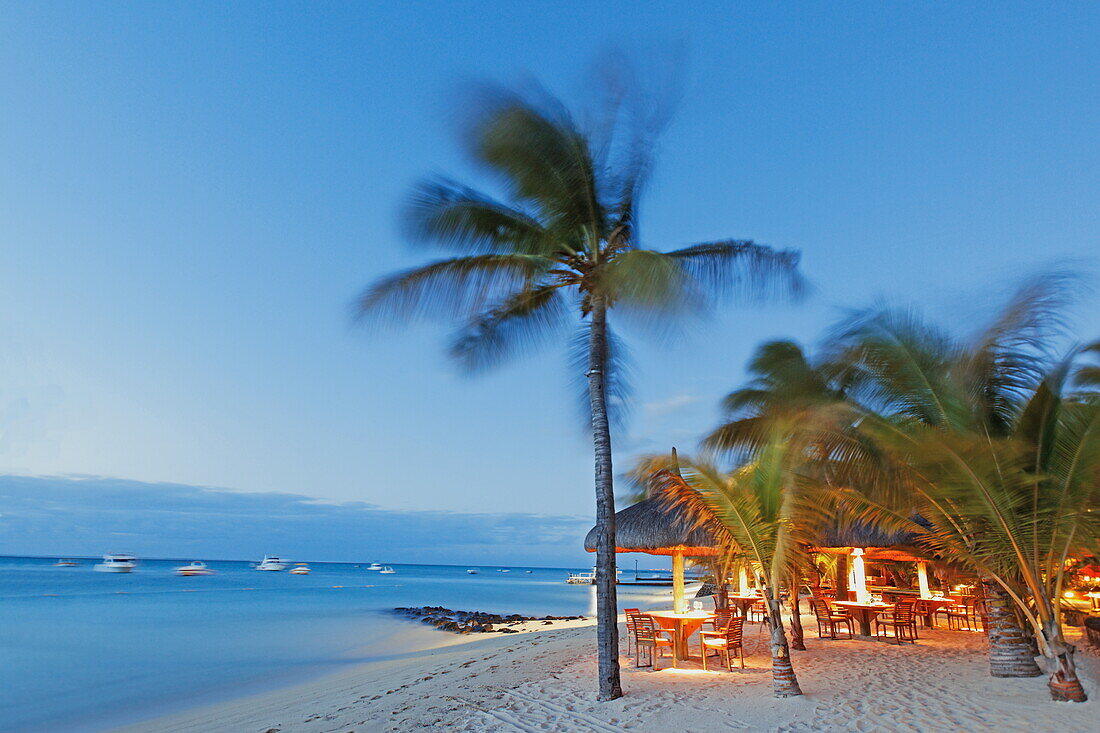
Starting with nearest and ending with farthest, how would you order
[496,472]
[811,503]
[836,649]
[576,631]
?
[811,503]
[836,649]
[576,631]
[496,472]

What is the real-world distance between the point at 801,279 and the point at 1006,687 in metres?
4.83

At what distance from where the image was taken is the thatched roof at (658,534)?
9.75 metres

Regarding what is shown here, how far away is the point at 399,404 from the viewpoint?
22.8m

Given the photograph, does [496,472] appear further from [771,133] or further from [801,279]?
[801,279]

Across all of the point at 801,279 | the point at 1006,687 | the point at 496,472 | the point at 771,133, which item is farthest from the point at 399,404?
the point at 1006,687

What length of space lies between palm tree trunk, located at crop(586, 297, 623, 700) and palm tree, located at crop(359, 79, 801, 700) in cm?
1

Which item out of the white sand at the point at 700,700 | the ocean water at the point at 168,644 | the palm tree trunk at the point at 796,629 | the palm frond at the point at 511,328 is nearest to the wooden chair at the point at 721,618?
the white sand at the point at 700,700

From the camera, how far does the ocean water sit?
472 inches

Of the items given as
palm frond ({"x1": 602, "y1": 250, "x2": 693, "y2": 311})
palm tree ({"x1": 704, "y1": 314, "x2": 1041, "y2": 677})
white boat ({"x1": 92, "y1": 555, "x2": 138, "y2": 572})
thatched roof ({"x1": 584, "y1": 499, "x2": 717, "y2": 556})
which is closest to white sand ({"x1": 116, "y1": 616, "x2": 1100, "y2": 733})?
palm tree ({"x1": 704, "y1": 314, "x2": 1041, "y2": 677})

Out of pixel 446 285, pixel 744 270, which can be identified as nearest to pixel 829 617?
pixel 744 270

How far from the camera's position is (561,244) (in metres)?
7.31

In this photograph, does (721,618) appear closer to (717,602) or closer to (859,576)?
(717,602)

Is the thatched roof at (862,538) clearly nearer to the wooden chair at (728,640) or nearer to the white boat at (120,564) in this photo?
the wooden chair at (728,640)

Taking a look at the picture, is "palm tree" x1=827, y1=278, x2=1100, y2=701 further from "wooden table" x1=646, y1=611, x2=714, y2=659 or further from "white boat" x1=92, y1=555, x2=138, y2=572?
"white boat" x1=92, y1=555, x2=138, y2=572
